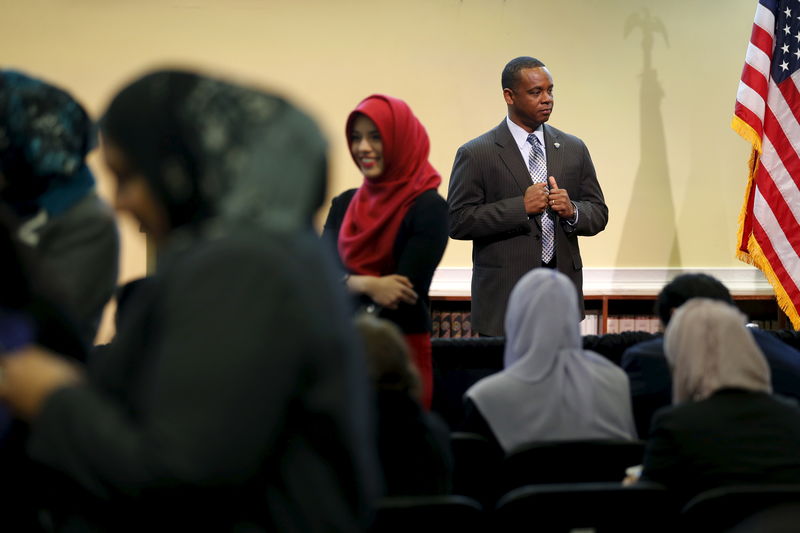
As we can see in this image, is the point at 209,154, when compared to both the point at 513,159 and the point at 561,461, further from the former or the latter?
the point at 513,159

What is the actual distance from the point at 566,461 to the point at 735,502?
0.49 m

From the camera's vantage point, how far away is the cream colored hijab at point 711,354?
2.19 meters

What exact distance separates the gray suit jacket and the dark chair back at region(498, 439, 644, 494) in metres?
1.79

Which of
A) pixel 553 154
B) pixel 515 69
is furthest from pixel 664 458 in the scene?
pixel 515 69

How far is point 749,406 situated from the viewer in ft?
7.05

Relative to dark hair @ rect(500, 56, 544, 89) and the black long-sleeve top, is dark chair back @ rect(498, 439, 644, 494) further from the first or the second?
dark hair @ rect(500, 56, 544, 89)

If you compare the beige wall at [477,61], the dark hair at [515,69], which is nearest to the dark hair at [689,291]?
the dark hair at [515,69]

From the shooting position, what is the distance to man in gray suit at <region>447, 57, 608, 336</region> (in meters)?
4.12

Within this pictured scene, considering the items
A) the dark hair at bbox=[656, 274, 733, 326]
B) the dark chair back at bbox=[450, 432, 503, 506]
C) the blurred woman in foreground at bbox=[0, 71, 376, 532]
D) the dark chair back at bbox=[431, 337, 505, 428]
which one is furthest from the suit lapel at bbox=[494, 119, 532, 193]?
the blurred woman in foreground at bbox=[0, 71, 376, 532]

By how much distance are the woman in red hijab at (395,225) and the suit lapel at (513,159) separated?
105 cm

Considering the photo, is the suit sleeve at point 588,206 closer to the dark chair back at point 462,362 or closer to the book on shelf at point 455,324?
the dark chair back at point 462,362

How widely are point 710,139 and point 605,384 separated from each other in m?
3.88

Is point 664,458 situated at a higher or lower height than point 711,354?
lower

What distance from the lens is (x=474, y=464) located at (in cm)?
252
